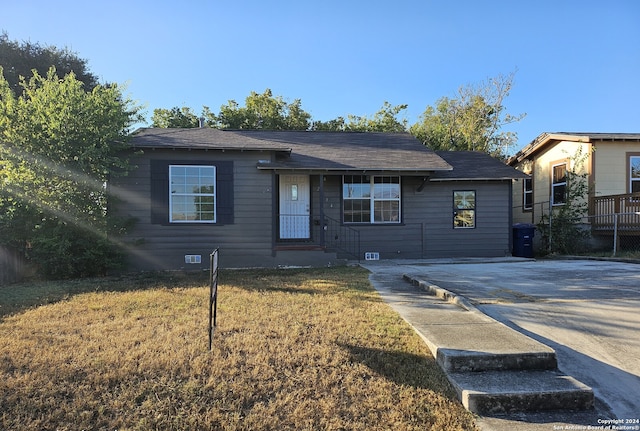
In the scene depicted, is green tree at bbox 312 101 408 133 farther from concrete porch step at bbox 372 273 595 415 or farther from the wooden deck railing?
concrete porch step at bbox 372 273 595 415

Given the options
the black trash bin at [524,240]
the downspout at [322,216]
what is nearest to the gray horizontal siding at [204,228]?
the downspout at [322,216]

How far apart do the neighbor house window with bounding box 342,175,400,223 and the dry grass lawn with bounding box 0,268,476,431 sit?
6.47 metres

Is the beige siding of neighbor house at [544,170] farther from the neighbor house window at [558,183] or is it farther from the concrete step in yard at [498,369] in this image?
the concrete step in yard at [498,369]

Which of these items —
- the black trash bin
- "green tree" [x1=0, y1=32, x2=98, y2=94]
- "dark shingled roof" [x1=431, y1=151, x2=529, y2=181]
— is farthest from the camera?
"green tree" [x1=0, y1=32, x2=98, y2=94]

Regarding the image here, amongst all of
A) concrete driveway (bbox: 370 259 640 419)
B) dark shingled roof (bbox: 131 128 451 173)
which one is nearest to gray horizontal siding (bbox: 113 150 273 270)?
dark shingled roof (bbox: 131 128 451 173)

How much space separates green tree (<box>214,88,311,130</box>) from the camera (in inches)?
971

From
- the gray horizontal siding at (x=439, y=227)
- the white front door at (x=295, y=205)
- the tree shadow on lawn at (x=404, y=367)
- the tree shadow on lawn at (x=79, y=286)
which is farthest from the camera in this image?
the gray horizontal siding at (x=439, y=227)

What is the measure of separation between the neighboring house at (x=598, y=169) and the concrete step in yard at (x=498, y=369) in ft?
37.4

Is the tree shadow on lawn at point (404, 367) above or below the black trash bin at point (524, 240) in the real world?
below

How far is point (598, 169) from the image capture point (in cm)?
1367

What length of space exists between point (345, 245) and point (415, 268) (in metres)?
2.71

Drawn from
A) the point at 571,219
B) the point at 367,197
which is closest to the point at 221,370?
the point at 367,197

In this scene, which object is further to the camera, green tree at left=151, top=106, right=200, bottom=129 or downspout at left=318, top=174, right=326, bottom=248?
green tree at left=151, top=106, right=200, bottom=129

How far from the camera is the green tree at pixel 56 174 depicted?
27.7 feet
